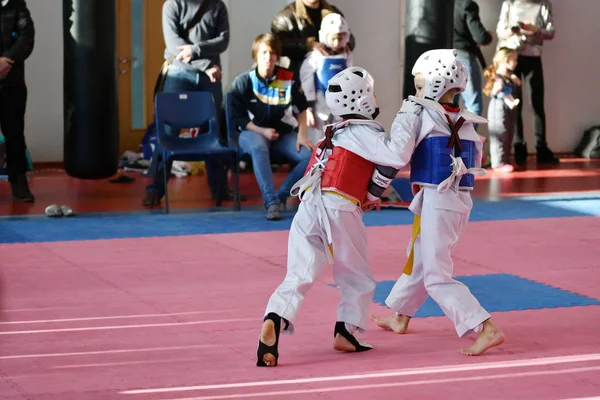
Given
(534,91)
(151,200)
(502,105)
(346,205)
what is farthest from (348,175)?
(534,91)

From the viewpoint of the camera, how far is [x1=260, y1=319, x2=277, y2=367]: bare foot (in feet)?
14.7

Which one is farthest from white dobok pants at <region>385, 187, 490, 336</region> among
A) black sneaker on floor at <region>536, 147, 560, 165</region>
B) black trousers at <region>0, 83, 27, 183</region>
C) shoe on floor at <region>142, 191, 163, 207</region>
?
black sneaker on floor at <region>536, 147, 560, 165</region>

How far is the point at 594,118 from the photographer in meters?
14.3

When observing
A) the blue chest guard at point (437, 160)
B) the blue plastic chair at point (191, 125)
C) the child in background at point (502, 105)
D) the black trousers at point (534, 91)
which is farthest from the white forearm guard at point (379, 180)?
the black trousers at point (534, 91)

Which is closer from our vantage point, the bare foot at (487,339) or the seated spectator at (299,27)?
the bare foot at (487,339)

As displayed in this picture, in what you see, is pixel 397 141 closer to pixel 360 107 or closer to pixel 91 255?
pixel 360 107

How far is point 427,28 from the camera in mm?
10180

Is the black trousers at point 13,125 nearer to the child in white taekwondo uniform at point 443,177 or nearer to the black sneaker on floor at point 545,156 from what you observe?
the child in white taekwondo uniform at point 443,177

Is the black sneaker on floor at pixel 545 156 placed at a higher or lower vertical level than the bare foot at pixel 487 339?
lower

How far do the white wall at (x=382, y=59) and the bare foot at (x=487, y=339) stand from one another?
779 cm

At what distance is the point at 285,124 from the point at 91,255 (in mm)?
2651

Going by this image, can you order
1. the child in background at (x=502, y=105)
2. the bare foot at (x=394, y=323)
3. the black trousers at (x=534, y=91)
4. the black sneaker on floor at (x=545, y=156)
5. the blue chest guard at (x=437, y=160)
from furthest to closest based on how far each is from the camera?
the black sneaker on floor at (x=545, y=156) < the black trousers at (x=534, y=91) < the child in background at (x=502, y=105) < the bare foot at (x=394, y=323) < the blue chest guard at (x=437, y=160)

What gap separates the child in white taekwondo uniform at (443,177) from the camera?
15.5ft

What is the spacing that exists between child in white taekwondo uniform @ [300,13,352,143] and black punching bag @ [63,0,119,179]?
70.3 inches
